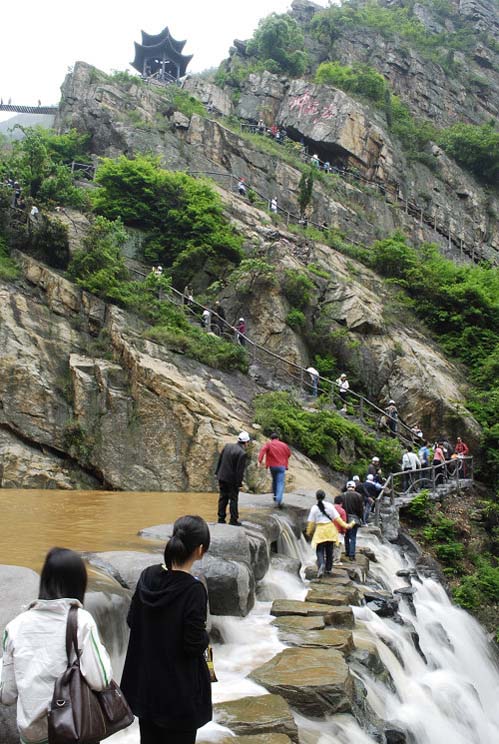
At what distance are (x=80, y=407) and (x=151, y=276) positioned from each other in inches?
279

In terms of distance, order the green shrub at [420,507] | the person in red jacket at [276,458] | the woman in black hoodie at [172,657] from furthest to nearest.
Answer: the green shrub at [420,507], the person in red jacket at [276,458], the woman in black hoodie at [172,657]

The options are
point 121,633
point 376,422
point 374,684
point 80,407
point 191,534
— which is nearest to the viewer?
point 191,534

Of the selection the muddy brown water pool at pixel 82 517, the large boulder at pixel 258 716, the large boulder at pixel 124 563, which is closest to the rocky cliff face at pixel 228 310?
the muddy brown water pool at pixel 82 517

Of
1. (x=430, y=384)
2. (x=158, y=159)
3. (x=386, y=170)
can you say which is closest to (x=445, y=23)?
(x=386, y=170)

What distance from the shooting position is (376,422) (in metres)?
22.0

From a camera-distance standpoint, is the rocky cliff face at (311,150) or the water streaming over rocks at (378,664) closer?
the water streaming over rocks at (378,664)

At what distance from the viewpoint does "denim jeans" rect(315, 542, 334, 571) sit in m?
9.81

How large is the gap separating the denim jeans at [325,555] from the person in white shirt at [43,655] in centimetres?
743

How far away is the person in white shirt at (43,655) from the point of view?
2633mm

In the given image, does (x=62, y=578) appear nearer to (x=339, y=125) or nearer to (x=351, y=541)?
(x=351, y=541)

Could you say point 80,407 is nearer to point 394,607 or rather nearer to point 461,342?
point 394,607

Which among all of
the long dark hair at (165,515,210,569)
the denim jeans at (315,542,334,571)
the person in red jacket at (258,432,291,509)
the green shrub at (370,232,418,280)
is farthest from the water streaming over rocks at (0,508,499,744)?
the green shrub at (370,232,418,280)

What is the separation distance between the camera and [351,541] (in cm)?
1163

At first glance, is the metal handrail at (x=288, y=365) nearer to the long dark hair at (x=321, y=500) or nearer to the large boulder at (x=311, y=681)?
the long dark hair at (x=321, y=500)
